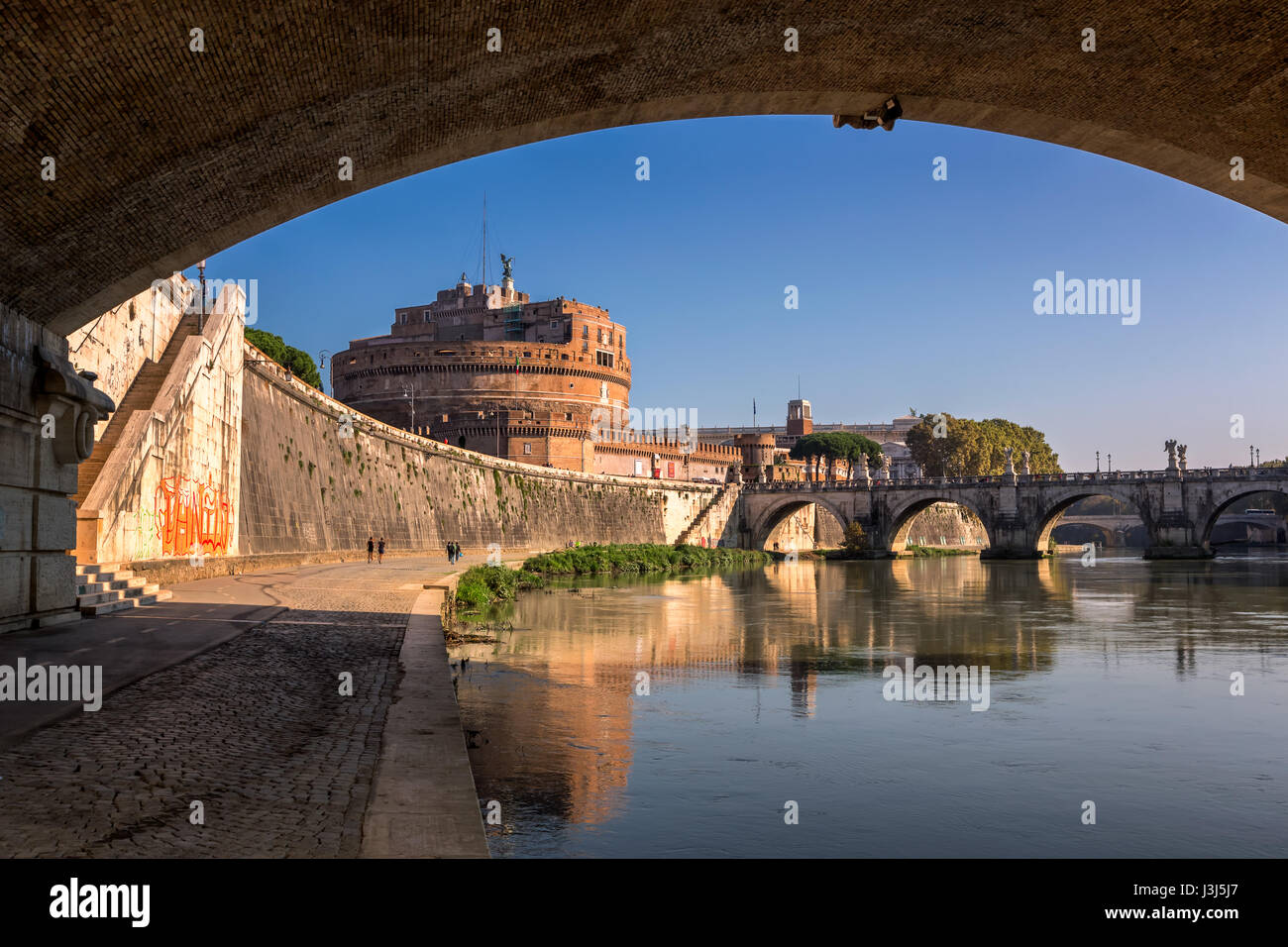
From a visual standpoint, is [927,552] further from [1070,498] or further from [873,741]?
[873,741]

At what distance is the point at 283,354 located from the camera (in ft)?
197

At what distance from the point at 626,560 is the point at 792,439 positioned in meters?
106

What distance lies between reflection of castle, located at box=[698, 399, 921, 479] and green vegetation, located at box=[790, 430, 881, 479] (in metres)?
2.81

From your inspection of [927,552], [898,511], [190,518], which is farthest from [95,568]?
[927,552]

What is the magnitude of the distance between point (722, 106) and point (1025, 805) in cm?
650

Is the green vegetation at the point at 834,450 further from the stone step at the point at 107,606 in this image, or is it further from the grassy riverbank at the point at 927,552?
the stone step at the point at 107,606

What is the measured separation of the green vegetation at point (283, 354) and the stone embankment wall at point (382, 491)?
11782 millimetres

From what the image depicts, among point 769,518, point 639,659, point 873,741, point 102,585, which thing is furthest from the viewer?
point 769,518

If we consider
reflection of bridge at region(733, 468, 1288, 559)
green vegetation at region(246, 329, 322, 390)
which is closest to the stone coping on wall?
green vegetation at region(246, 329, 322, 390)

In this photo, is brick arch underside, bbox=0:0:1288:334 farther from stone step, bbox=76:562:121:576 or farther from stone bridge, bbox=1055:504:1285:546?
stone bridge, bbox=1055:504:1285:546

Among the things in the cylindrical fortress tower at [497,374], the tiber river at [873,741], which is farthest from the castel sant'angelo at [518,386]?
the tiber river at [873,741]

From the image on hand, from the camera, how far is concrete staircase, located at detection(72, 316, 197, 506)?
57.2 feet

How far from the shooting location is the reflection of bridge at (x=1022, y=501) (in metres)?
69.0

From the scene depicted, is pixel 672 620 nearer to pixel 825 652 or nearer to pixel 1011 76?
pixel 825 652
